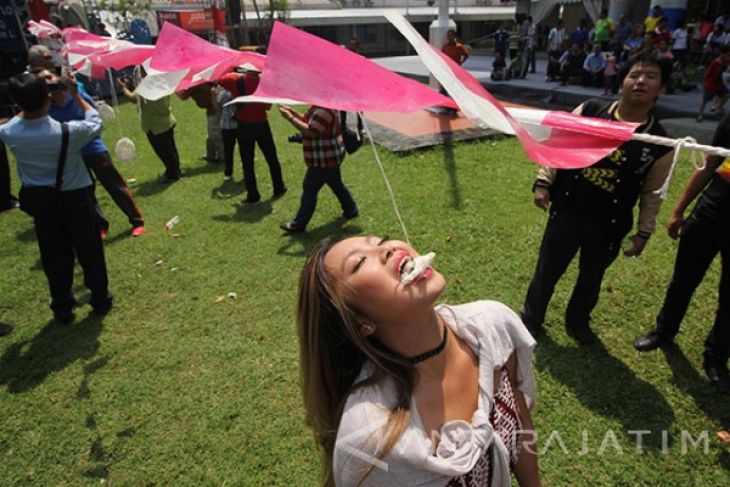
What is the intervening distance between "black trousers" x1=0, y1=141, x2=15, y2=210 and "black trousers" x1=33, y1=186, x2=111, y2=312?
13.2ft

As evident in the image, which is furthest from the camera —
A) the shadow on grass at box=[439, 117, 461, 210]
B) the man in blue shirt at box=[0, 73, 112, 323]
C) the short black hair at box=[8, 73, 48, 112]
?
the shadow on grass at box=[439, 117, 461, 210]

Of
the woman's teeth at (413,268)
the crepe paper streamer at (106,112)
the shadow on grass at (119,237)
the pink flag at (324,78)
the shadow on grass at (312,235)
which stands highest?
the pink flag at (324,78)

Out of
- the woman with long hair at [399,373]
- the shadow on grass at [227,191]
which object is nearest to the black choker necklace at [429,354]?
the woman with long hair at [399,373]

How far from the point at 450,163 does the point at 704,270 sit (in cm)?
468

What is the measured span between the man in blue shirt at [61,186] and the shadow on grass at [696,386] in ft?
14.8

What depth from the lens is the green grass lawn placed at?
8.79 ft

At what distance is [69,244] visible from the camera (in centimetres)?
389

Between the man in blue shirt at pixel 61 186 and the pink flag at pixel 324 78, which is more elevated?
the pink flag at pixel 324 78

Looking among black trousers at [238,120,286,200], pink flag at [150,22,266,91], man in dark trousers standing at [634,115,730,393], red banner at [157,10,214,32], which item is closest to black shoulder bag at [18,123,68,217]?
pink flag at [150,22,266,91]

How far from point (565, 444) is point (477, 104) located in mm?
2114

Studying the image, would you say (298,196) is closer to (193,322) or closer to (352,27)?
(193,322)

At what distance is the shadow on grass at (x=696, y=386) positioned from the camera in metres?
2.76

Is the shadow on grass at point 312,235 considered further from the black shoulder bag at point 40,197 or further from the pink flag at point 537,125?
the pink flag at point 537,125

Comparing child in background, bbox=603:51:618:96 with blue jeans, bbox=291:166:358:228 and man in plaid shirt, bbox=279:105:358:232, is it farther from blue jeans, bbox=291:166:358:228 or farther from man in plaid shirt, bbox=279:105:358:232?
man in plaid shirt, bbox=279:105:358:232
